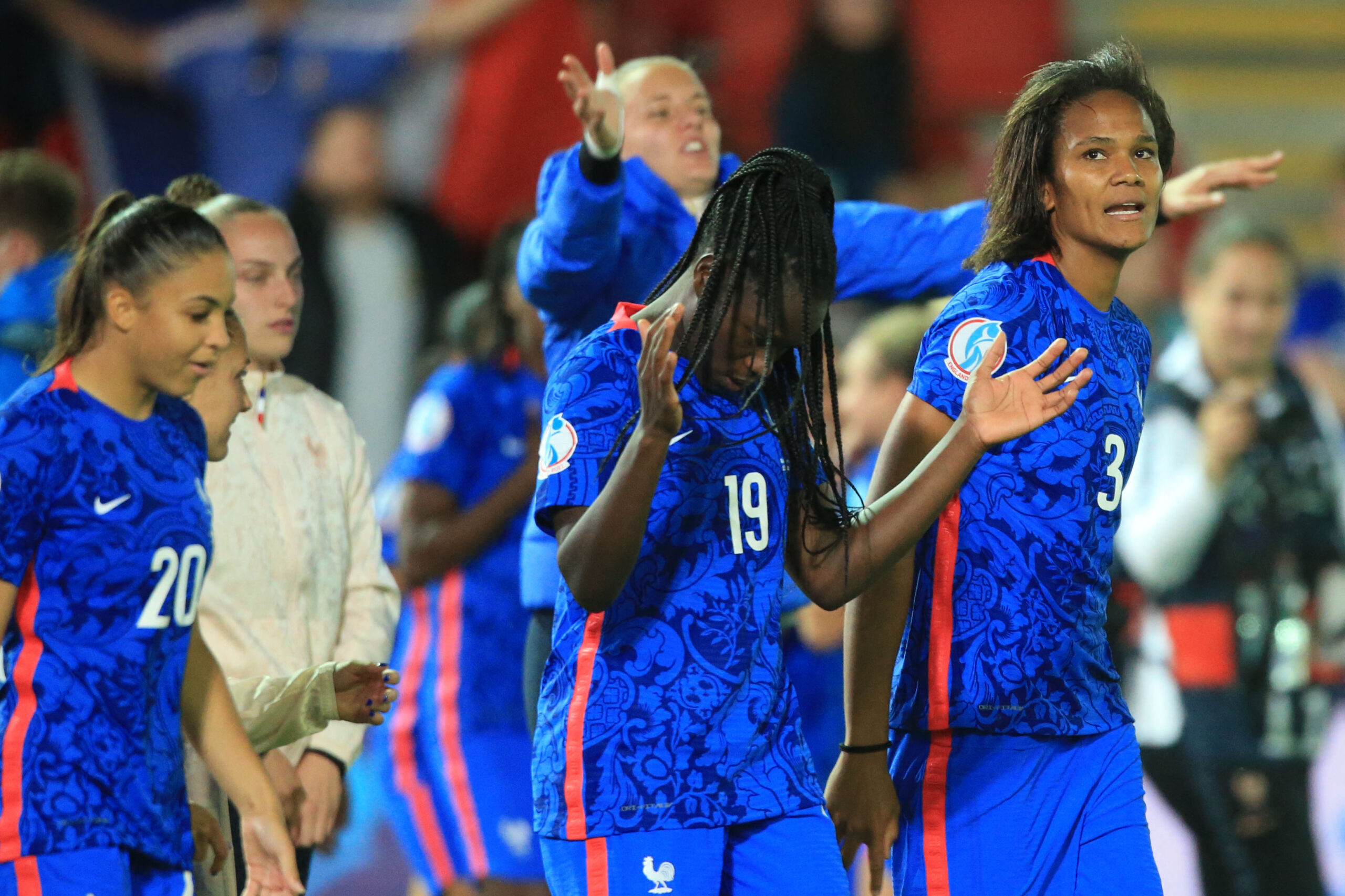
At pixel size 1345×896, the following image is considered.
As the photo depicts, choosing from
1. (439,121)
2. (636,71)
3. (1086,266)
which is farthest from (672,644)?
(439,121)

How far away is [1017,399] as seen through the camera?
2836mm

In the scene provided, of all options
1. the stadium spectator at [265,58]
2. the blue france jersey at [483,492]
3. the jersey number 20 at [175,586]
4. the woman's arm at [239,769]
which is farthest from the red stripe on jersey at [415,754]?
the stadium spectator at [265,58]

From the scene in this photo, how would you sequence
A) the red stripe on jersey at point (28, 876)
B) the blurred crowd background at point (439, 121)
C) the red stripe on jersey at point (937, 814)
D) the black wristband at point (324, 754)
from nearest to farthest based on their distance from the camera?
the red stripe on jersey at point (28, 876) → the red stripe on jersey at point (937, 814) → the black wristband at point (324, 754) → the blurred crowd background at point (439, 121)

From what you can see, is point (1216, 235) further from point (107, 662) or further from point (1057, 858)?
point (107, 662)

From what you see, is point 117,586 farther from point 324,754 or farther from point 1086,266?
point 1086,266

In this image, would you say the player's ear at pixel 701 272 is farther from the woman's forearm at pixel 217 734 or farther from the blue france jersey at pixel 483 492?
the blue france jersey at pixel 483 492

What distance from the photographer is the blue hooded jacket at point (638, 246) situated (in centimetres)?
356

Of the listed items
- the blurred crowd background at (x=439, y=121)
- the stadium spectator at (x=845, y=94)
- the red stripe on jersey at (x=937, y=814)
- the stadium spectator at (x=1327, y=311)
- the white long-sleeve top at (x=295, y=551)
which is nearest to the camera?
the red stripe on jersey at (x=937, y=814)

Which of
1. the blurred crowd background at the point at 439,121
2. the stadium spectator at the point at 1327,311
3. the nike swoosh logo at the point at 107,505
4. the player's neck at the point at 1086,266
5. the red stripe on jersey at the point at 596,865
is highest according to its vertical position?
the blurred crowd background at the point at 439,121

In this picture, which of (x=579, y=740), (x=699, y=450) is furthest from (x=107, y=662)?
(x=699, y=450)

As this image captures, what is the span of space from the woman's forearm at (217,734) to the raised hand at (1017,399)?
1.37 meters

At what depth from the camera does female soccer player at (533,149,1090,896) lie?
274 cm

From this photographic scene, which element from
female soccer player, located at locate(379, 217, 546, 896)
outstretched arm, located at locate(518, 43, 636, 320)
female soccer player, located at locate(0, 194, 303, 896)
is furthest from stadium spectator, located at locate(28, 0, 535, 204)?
female soccer player, located at locate(0, 194, 303, 896)

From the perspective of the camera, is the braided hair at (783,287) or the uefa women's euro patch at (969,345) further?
the uefa women's euro patch at (969,345)
